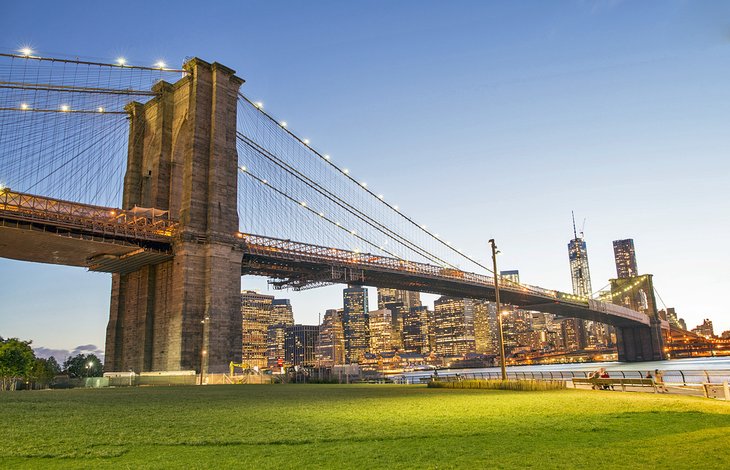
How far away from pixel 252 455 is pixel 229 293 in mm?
39375

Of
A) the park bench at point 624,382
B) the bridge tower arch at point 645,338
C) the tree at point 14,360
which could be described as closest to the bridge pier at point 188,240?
the tree at point 14,360

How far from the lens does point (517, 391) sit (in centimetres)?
2433

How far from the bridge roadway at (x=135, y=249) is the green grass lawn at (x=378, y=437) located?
2831 centimetres

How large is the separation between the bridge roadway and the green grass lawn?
28311mm

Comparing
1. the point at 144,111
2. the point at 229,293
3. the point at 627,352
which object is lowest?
the point at 627,352

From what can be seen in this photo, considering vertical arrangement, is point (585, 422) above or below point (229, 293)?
below

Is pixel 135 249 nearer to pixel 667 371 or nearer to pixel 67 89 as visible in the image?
pixel 67 89

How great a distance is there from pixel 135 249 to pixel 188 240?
4.50 meters

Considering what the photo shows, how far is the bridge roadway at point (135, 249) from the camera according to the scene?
38938 mm

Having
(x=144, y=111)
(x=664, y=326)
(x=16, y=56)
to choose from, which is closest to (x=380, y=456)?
(x=16, y=56)

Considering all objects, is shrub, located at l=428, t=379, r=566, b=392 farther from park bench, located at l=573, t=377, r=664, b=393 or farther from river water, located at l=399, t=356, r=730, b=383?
river water, located at l=399, t=356, r=730, b=383

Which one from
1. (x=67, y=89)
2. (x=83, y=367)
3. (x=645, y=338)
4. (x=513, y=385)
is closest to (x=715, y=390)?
(x=513, y=385)

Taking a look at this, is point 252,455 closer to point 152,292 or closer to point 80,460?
point 80,460

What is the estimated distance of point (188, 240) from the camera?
147 feet
